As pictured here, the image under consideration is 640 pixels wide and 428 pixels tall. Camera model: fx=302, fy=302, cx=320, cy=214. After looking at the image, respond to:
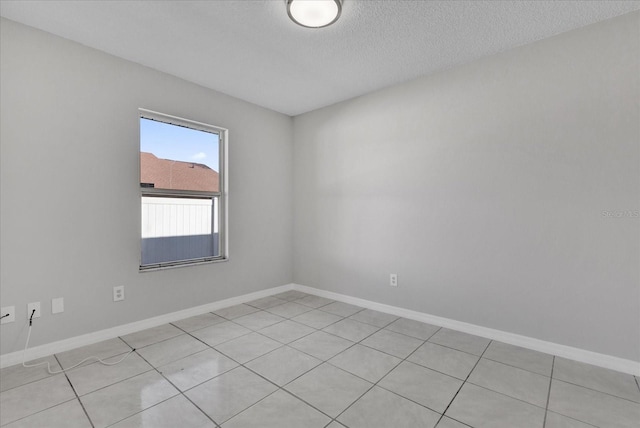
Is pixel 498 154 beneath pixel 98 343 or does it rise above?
above

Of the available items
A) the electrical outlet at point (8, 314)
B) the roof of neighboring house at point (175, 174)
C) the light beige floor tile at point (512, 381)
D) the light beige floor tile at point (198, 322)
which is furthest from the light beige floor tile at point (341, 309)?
the electrical outlet at point (8, 314)

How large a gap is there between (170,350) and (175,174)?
1.74m

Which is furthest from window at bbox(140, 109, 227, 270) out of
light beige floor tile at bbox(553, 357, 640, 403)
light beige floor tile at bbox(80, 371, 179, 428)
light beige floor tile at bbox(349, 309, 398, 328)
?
light beige floor tile at bbox(553, 357, 640, 403)

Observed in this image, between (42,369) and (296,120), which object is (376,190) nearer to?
(296,120)

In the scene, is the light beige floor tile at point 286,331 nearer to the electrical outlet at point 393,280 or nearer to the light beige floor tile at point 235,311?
the light beige floor tile at point 235,311

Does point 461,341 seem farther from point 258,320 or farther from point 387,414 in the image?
point 258,320

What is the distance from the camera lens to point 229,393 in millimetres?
1876

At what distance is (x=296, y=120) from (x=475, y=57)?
2.39 meters

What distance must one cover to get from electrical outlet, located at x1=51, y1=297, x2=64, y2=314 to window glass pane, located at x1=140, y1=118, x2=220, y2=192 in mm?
1156

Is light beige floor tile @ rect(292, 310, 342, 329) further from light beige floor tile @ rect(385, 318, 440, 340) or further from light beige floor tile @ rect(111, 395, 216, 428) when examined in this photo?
light beige floor tile @ rect(111, 395, 216, 428)

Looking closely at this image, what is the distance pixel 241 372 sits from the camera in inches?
83.5

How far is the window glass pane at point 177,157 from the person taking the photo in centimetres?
297

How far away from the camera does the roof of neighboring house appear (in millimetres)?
2965

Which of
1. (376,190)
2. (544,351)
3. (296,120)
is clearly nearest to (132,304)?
(376,190)
